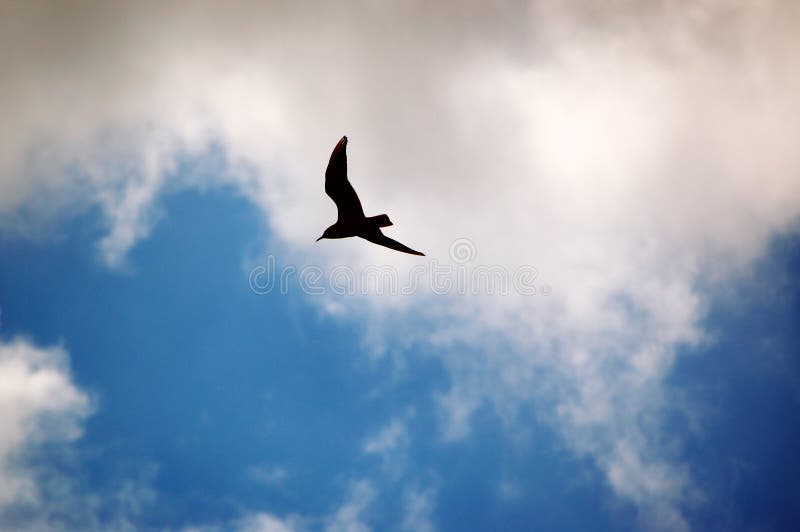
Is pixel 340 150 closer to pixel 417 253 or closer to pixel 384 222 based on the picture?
pixel 384 222

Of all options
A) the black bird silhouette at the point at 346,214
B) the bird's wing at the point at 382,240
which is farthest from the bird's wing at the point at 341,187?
the bird's wing at the point at 382,240

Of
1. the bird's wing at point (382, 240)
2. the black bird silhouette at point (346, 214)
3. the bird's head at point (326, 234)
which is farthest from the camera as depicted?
the bird's head at point (326, 234)

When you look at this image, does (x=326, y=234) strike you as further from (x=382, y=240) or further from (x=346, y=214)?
(x=382, y=240)

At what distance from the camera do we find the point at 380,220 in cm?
2053

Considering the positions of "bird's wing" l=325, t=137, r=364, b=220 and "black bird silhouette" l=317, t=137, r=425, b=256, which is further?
"black bird silhouette" l=317, t=137, r=425, b=256

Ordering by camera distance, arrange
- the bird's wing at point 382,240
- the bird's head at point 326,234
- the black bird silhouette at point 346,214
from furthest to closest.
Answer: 1. the bird's head at point 326,234
2. the bird's wing at point 382,240
3. the black bird silhouette at point 346,214

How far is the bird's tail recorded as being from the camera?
67.2ft

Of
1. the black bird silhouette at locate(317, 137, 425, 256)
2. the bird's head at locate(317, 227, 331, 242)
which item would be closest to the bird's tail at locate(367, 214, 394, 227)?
the black bird silhouette at locate(317, 137, 425, 256)

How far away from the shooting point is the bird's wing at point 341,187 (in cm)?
1978

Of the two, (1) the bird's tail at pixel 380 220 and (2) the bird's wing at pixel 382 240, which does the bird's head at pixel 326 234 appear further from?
(1) the bird's tail at pixel 380 220

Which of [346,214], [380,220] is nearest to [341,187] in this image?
[346,214]

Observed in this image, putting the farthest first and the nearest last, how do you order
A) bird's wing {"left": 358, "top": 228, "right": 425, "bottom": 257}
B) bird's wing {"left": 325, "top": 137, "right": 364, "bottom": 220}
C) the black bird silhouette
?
bird's wing {"left": 358, "top": 228, "right": 425, "bottom": 257}
the black bird silhouette
bird's wing {"left": 325, "top": 137, "right": 364, "bottom": 220}

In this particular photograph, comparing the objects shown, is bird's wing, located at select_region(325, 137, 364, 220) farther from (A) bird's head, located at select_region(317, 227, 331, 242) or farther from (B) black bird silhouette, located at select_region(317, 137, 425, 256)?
(A) bird's head, located at select_region(317, 227, 331, 242)

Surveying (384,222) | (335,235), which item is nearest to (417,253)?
(384,222)
